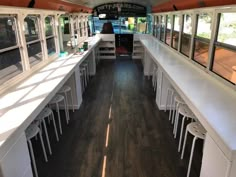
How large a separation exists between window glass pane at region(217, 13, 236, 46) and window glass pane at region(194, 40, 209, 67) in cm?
38

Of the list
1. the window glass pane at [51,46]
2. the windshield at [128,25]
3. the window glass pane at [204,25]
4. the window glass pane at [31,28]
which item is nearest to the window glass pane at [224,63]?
the window glass pane at [204,25]

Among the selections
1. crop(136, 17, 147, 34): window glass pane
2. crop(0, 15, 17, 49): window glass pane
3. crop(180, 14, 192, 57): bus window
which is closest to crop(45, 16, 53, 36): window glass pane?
crop(0, 15, 17, 49): window glass pane

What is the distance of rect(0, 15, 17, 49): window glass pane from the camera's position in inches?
102

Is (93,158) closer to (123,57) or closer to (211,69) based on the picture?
(211,69)

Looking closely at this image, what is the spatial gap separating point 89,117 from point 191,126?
186 cm

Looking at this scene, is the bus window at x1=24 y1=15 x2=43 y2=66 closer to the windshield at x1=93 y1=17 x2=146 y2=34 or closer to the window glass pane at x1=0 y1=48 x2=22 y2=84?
the window glass pane at x1=0 y1=48 x2=22 y2=84

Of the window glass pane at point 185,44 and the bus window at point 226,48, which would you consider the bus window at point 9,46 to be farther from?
the window glass pane at point 185,44

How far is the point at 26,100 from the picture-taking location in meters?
2.10

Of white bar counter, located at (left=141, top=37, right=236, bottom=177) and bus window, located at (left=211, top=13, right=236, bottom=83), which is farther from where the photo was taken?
bus window, located at (left=211, top=13, right=236, bottom=83)

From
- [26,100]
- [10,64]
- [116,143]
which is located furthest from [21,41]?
[116,143]

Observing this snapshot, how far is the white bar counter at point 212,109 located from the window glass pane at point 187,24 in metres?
0.91

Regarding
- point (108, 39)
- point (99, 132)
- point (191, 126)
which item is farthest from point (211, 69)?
point (108, 39)

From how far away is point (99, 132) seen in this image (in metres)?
3.11

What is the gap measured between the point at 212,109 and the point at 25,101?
1740 mm
